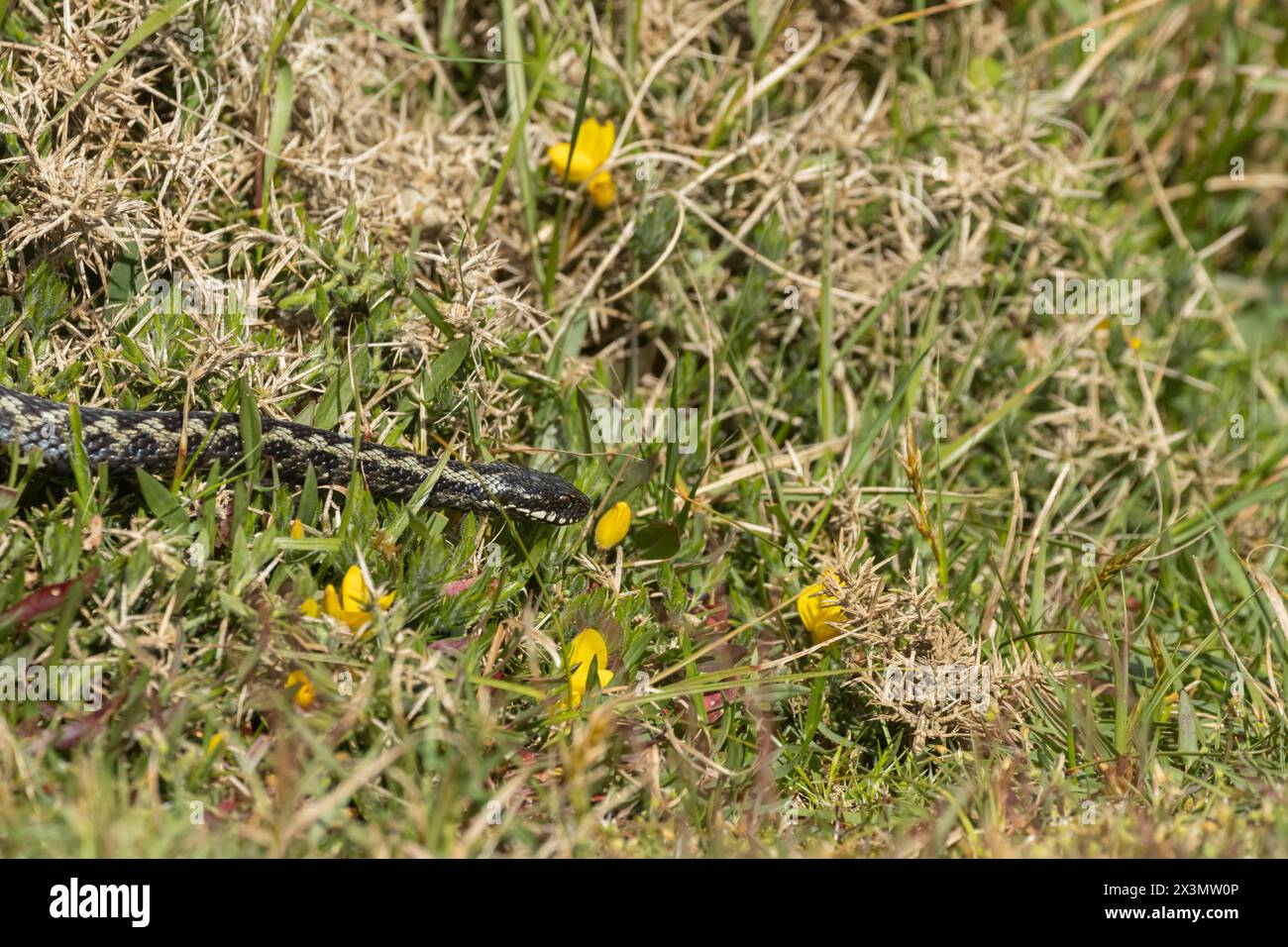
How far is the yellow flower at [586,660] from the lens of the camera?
3898 millimetres

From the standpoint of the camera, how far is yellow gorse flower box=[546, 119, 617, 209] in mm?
5395

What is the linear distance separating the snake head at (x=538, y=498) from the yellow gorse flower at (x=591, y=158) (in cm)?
170

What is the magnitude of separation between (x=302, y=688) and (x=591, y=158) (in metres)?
3.07

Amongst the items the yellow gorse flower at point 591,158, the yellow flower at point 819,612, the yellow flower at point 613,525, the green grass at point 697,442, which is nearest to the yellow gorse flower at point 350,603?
the green grass at point 697,442

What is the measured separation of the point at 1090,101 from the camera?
6.77 meters

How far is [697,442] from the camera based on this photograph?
5156 millimetres

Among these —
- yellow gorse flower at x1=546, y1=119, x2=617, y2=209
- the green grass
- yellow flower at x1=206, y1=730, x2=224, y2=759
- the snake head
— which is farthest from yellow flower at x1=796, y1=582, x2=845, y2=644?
yellow gorse flower at x1=546, y1=119, x2=617, y2=209

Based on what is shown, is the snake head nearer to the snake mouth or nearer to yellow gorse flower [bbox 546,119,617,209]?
the snake mouth

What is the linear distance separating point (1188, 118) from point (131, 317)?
258 inches

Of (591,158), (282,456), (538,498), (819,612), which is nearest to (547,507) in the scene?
(538,498)

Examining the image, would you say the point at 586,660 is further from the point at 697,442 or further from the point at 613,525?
the point at 697,442

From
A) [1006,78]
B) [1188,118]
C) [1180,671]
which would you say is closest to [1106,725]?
[1180,671]
